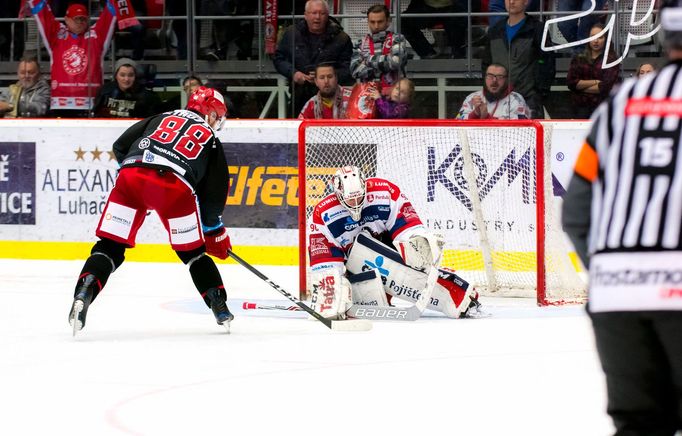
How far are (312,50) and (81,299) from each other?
11.3 ft

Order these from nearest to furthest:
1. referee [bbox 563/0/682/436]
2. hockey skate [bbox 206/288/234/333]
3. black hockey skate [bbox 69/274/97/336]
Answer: referee [bbox 563/0/682/436] → black hockey skate [bbox 69/274/97/336] → hockey skate [bbox 206/288/234/333]

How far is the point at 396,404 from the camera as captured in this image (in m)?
3.85

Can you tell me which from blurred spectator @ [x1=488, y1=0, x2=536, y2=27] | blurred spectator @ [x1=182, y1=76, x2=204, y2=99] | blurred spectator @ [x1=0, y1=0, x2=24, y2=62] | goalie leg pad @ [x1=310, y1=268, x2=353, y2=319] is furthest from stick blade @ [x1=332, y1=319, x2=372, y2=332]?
blurred spectator @ [x1=0, y1=0, x2=24, y2=62]

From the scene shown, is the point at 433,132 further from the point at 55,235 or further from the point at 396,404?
the point at 396,404

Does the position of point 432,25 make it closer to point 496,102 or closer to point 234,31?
point 496,102

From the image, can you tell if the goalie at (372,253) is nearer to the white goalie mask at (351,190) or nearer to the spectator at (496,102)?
the white goalie mask at (351,190)

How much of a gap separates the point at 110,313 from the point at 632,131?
4.37m

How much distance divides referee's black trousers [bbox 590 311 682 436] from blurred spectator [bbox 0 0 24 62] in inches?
286

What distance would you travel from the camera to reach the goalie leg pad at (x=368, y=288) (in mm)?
5980

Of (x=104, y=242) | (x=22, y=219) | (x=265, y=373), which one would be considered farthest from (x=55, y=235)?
(x=265, y=373)

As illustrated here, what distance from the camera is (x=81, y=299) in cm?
516

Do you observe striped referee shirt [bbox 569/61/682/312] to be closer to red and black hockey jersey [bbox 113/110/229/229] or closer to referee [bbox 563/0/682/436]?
referee [bbox 563/0/682/436]

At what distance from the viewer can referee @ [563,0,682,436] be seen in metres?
2.12

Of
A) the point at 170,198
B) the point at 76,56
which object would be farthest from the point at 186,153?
the point at 76,56
